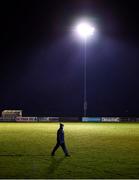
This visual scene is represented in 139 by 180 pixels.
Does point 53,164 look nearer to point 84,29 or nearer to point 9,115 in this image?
point 84,29

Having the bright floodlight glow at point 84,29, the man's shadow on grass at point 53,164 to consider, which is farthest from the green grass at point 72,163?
the bright floodlight glow at point 84,29

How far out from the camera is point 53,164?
19.6m

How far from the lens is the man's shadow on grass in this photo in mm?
17328

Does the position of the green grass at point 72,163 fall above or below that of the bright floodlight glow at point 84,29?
below

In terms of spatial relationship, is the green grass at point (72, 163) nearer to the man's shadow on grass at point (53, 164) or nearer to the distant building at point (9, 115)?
the man's shadow on grass at point (53, 164)

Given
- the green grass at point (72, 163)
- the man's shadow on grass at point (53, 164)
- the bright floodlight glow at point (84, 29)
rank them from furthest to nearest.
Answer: the bright floodlight glow at point (84, 29), the man's shadow on grass at point (53, 164), the green grass at point (72, 163)

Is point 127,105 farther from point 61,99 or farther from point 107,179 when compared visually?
point 107,179

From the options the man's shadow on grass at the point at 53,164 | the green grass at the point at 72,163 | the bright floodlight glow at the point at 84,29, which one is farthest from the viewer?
the bright floodlight glow at the point at 84,29

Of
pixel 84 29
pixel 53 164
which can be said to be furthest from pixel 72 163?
pixel 84 29

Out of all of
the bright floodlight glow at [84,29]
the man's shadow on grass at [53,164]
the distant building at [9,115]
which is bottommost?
the man's shadow on grass at [53,164]

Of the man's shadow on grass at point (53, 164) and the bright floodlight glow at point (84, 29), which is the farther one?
the bright floodlight glow at point (84, 29)

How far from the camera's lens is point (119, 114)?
96000mm

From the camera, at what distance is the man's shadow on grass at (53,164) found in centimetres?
1733

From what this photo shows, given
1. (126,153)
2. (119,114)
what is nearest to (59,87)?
(119,114)
